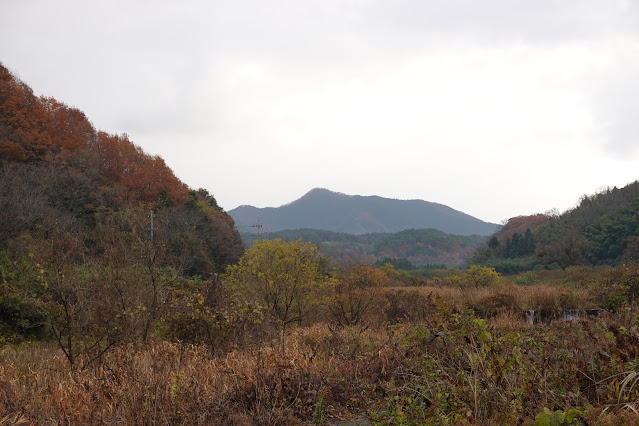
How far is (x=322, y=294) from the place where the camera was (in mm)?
15430

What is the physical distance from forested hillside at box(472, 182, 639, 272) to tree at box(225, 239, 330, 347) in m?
32.0

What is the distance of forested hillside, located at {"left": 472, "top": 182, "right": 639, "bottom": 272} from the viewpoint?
42.9 metres

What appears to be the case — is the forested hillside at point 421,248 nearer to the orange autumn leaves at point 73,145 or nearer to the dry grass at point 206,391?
the orange autumn leaves at point 73,145

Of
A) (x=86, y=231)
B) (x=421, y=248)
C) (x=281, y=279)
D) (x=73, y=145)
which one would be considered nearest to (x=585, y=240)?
(x=281, y=279)

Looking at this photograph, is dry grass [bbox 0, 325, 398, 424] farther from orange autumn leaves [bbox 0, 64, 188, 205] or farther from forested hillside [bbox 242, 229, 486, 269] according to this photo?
forested hillside [bbox 242, 229, 486, 269]

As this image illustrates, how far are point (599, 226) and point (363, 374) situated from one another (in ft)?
168

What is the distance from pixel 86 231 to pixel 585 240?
1644 inches

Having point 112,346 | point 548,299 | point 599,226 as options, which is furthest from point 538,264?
point 112,346

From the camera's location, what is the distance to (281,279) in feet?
46.8

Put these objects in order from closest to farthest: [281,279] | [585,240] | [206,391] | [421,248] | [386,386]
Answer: [206,391] → [386,386] → [281,279] → [585,240] → [421,248]

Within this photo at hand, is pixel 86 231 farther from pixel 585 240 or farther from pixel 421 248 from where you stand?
pixel 421 248

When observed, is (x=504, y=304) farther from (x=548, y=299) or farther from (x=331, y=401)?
(x=331, y=401)

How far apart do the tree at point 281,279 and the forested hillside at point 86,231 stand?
2.17m

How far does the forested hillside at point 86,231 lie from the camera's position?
7188mm
